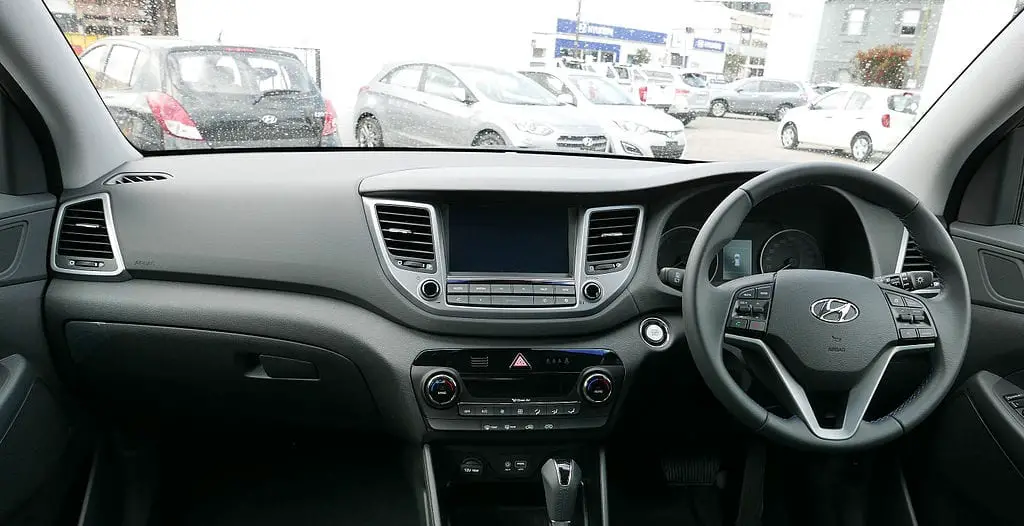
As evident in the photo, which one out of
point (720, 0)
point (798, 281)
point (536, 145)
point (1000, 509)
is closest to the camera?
point (798, 281)

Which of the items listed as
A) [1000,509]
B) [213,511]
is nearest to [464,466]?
[213,511]

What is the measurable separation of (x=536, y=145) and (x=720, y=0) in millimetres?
715

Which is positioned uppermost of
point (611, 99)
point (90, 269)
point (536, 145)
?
point (611, 99)

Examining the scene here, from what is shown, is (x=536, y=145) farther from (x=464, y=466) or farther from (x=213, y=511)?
(x=213, y=511)

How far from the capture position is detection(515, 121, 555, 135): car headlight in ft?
7.86

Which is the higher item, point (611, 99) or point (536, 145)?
point (611, 99)

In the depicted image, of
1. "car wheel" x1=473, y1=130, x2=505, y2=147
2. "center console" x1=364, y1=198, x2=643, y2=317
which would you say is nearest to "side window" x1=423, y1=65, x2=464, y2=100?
"car wheel" x1=473, y1=130, x2=505, y2=147

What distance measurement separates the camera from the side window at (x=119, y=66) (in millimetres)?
2121

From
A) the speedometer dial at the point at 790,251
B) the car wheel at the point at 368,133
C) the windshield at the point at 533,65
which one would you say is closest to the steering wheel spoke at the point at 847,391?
the speedometer dial at the point at 790,251

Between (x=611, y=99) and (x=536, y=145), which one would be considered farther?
(x=536, y=145)

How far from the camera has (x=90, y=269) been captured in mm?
2104

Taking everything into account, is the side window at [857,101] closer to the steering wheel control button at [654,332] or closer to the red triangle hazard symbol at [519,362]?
the steering wheel control button at [654,332]

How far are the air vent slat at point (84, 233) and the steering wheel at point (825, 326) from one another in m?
1.62

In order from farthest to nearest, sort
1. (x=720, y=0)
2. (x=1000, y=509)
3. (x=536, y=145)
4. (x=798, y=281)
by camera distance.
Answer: (x=536, y=145) < (x=720, y=0) < (x=1000, y=509) < (x=798, y=281)
